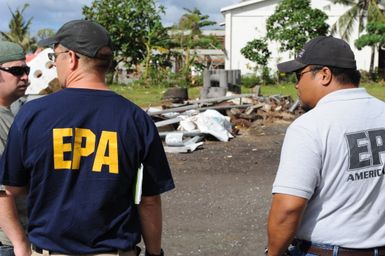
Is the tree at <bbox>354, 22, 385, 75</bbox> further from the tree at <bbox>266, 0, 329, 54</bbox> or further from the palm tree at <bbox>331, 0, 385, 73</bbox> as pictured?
the tree at <bbox>266, 0, 329, 54</bbox>

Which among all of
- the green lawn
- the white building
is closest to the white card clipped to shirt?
the green lawn

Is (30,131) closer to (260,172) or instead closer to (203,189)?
(203,189)

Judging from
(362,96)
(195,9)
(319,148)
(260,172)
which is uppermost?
(195,9)

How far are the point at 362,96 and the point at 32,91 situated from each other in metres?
5.59

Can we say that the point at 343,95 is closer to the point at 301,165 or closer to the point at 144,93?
the point at 301,165

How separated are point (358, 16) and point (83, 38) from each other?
3393 cm

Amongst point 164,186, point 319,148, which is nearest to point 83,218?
point 164,186

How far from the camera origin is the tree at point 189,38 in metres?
29.3

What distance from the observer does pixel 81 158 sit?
2.30 metres

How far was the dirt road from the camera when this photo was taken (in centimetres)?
568

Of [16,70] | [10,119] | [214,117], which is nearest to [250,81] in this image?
[214,117]

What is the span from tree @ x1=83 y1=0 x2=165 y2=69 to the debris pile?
14.0 meters

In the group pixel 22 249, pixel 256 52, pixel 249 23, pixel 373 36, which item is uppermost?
pixel 249 23

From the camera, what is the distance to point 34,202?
2367 mm
